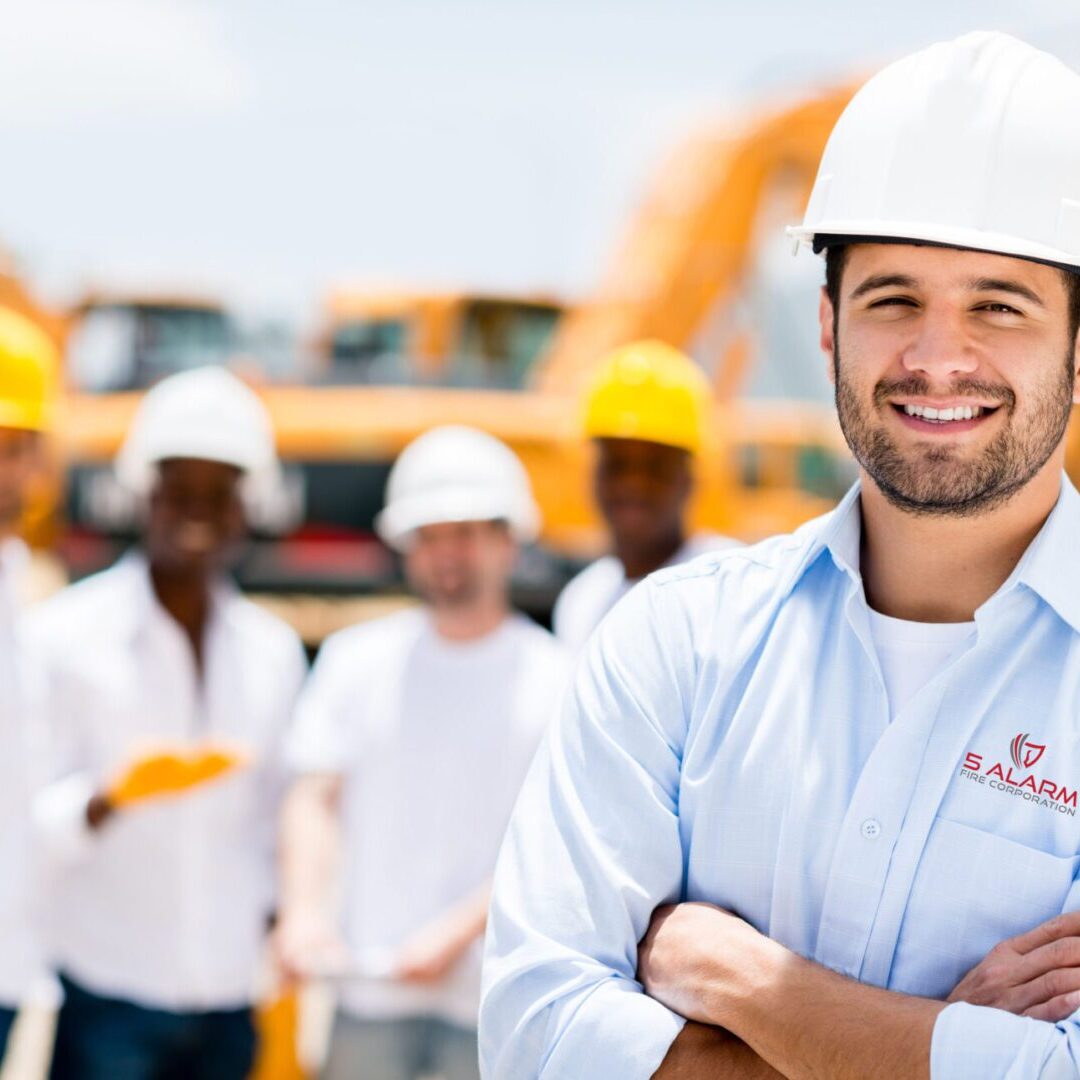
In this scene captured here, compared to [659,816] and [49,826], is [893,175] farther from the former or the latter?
[49,826]

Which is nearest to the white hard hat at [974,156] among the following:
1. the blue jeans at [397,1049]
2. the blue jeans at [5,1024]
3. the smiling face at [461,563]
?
the smiling face at [461,563]

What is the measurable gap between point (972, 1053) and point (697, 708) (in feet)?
1.67

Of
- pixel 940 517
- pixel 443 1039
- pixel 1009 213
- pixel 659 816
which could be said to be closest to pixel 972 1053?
pixel 659 816

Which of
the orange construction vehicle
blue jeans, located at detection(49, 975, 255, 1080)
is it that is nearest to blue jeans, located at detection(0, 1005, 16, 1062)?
blue jeans, located at detection(49, 975, 255, 1080)

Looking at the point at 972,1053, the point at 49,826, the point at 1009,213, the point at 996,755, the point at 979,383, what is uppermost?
the point at 1009,213

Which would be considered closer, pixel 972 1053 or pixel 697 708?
pixel 972 1053

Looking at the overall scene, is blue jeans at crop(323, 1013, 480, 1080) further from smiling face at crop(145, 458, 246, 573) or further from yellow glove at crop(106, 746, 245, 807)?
smiling face at crop(145, 458, 246, 573)

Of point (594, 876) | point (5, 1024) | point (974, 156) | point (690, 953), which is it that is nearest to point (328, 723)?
point (5, 1024)

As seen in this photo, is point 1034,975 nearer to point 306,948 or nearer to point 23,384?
point 306,948

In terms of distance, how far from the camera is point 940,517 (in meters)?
1.79

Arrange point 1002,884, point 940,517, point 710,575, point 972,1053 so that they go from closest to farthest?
point 972,1053, point 1002,884, point 940,517, point 710,575

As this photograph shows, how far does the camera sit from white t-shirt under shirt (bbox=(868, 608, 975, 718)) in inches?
71.1

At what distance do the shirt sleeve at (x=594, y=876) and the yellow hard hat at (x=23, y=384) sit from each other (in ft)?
7.55

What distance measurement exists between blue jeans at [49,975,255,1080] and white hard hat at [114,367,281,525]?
49.8 inches
